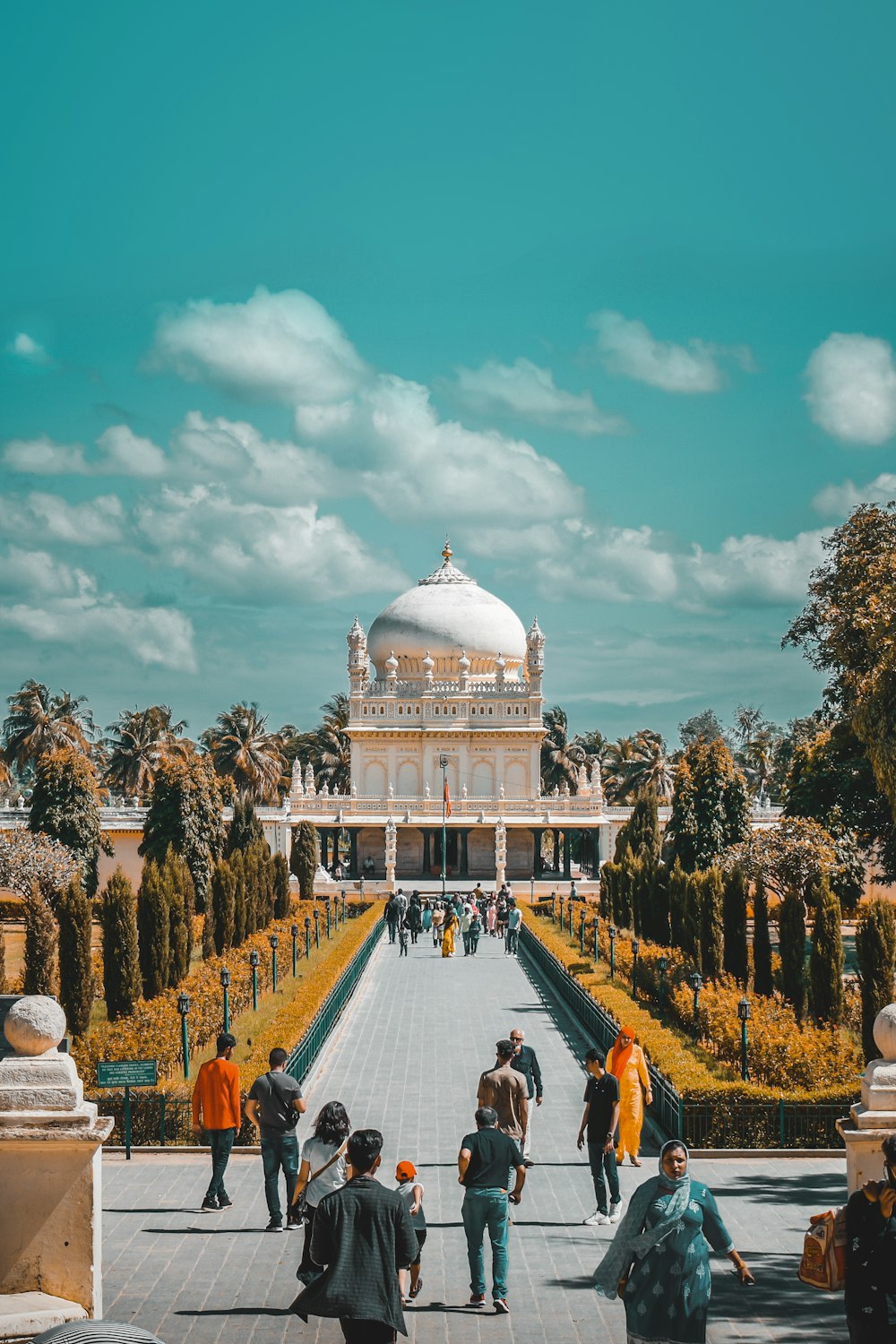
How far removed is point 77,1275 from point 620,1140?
7399mm

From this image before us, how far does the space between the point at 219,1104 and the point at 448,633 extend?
63.8 metres

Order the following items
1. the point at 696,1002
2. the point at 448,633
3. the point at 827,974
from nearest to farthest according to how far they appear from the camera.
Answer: the point at 696,1002 < the point at 827,974 < the point at 448,633

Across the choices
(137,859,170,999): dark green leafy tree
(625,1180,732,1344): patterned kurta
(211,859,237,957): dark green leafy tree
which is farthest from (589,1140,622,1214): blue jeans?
(211,859,237,957): dark green leafy tree

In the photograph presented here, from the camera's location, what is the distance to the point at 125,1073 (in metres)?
15.8

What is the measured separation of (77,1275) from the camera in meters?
9.41

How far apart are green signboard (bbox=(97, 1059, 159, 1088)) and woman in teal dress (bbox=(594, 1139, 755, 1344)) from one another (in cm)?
828

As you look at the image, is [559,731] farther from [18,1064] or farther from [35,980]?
[18,1064]

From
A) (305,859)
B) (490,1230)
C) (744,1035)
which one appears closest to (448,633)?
(305,859)

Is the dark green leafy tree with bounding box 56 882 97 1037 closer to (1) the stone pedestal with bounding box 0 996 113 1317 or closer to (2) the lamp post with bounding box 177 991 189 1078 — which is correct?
(2) the lamp post with bounding box 177 991 189 1078

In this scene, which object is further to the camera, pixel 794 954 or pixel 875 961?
pixel 794 954

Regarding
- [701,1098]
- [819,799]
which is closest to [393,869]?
[819,799]

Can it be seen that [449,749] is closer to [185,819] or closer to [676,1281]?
[185,819]

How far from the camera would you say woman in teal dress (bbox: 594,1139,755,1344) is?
27.0ft

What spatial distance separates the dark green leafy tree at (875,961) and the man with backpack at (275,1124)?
1069 cm
